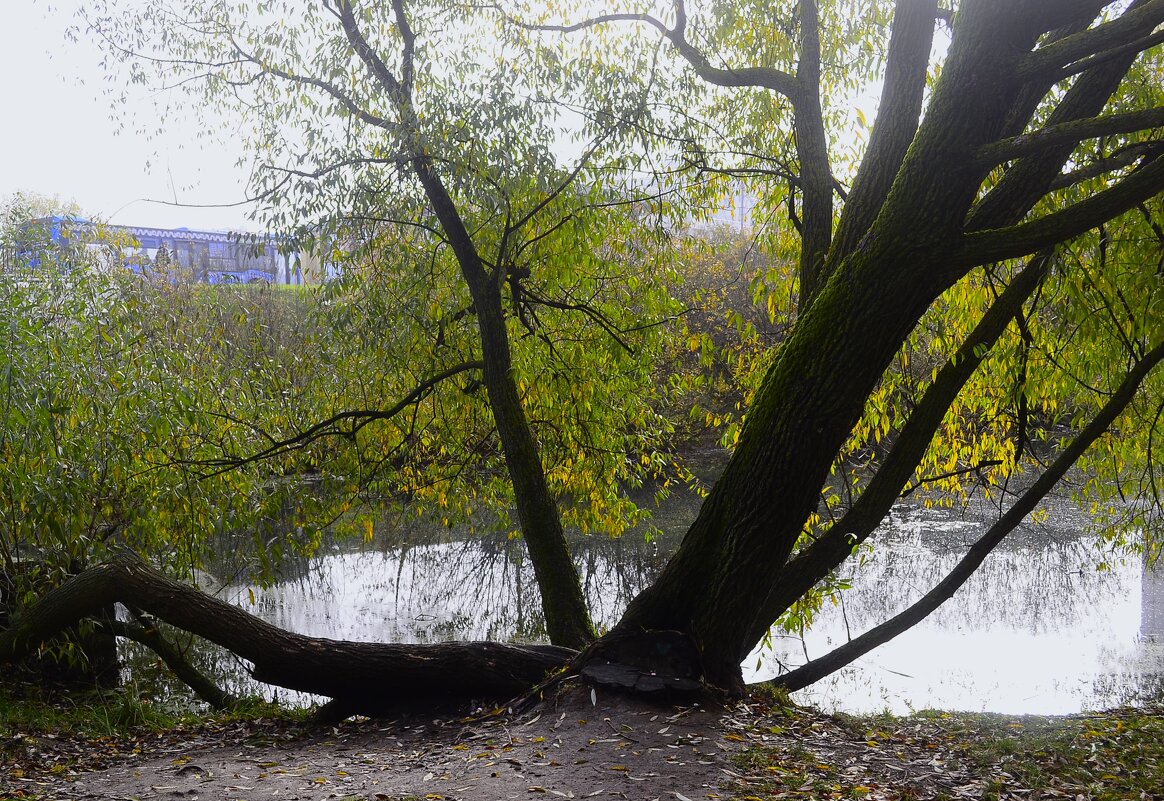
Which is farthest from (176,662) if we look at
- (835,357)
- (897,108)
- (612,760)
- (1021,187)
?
(1021,187)

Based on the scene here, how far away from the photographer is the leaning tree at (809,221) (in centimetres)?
360

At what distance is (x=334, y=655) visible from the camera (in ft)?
16.3

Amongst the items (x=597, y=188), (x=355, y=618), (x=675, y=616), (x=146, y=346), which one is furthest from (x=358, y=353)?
(x=355, y=618)

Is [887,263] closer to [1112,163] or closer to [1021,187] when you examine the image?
[1021,187]

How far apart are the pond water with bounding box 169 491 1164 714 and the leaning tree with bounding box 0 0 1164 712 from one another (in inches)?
70.9

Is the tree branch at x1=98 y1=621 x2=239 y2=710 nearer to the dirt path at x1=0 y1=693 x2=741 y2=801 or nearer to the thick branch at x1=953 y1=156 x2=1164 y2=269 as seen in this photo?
the dirt path at x1=0 y1=693 x2=741 y2=801

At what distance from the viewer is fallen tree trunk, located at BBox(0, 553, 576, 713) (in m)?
4.83

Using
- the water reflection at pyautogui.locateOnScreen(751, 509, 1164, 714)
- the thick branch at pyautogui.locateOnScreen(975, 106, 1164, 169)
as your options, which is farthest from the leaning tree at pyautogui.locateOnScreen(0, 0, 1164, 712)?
the water reflection at pyautogui.locateOnScreen(751, 509, 1164, 714)

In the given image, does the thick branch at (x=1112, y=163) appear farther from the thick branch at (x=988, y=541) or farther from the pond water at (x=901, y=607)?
the pond water at (x=901, y=607)

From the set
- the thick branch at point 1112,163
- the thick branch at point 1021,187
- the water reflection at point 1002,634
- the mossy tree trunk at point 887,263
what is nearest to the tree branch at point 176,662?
the mossy tree trunk at point 887,263

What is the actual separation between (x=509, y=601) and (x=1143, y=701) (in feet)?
20.0

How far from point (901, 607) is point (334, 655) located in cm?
682

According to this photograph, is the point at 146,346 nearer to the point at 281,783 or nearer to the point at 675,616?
the point at 281,783

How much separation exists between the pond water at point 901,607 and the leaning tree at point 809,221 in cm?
180
